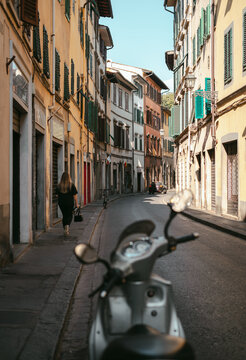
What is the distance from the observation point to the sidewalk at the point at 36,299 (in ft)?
12.9

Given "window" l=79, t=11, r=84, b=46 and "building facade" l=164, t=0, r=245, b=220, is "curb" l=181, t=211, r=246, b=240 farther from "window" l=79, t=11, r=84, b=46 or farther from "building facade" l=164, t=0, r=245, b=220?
"window" l=79, t=11, r=84, b=46

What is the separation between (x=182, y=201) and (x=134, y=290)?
1.98ft

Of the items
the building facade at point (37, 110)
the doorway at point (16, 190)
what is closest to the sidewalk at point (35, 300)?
the doorway at point (16, 190)

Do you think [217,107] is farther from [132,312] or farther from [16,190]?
[132,312]

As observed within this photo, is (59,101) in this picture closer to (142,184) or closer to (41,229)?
(41,229)

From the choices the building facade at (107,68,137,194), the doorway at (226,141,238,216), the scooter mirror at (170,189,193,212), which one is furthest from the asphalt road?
the building facade at (107,68,137,194)

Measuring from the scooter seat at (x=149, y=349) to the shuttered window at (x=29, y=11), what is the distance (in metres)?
7.80

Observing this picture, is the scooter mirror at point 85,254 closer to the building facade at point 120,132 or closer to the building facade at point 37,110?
the building facade at point 37,110

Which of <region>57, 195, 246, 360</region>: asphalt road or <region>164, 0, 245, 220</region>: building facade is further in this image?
<region>164, 0, 245, 220</region>: building facade

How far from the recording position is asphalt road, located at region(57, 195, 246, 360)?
13.9ft

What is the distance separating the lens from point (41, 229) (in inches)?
520

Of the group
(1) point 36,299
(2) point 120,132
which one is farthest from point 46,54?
(2) point 120,132

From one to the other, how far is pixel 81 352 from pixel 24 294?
1898mm

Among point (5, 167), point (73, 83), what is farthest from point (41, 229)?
point (73, 83)
